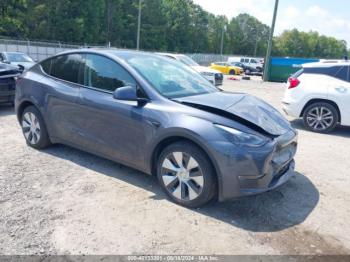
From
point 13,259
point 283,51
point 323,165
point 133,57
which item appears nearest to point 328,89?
point 323,165

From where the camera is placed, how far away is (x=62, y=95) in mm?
4535

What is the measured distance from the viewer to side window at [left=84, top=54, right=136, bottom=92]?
401 cm

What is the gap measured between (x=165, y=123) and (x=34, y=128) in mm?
2599

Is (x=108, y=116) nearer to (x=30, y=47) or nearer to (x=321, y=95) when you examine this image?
(x=321, y=95)

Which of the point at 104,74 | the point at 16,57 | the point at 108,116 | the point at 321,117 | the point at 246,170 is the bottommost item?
the point at 321,117

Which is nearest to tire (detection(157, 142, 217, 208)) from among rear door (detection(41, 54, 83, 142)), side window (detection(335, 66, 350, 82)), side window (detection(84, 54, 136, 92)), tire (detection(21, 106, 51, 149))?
side window (detection(84, 54, 136, 92))

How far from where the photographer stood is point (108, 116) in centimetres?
404

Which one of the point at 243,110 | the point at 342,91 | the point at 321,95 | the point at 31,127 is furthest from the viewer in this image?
the point at 321,95

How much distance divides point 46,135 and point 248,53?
10330 cm

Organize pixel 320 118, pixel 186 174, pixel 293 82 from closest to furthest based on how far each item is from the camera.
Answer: pixel 186 174, pixel 320 118, pixel 293 82

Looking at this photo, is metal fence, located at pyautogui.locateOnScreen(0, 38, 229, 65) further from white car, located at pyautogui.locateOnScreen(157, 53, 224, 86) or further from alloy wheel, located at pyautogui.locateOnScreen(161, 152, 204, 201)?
alloy wheel, located at pyautogui.locateOnScreen(161, 152, 204, 201)

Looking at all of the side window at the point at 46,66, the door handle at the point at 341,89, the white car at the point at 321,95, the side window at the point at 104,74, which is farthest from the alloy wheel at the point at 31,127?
the door handle at the point at 341,89

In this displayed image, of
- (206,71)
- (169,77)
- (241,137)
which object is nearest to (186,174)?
(241,137)

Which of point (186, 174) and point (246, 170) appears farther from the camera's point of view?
point (186, 174)
